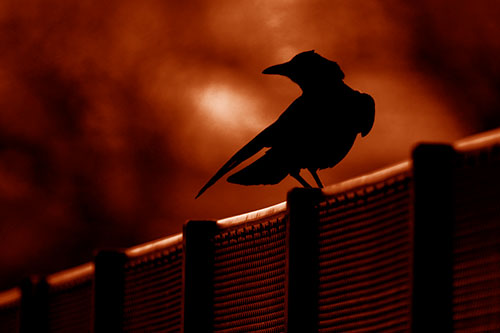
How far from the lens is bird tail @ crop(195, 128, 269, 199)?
8.64 feet

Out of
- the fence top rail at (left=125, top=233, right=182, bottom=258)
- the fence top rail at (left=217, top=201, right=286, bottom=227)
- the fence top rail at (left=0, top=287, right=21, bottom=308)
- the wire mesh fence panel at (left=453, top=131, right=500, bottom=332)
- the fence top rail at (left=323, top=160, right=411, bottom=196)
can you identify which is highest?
the fence top rail at (left=0, top=287, right=21, bottom=308)

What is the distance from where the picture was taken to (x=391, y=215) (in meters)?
1.90

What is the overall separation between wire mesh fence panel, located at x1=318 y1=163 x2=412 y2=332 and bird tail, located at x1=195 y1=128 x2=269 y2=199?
1.80 feet

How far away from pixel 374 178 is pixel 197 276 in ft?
2.85

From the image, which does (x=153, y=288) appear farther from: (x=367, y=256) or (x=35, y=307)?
(x=367, y=256)

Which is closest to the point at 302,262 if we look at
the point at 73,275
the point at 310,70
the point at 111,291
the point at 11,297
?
the point at 310,70

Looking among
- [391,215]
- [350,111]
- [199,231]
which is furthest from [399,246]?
[350,111]

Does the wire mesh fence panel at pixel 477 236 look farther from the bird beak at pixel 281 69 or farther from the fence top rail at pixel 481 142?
the bird beak at pixel 281 69

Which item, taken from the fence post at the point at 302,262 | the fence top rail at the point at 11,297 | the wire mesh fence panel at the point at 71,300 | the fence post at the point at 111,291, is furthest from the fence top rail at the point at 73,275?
the fence post at the point at 302,262

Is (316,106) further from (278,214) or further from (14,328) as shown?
(14,328)

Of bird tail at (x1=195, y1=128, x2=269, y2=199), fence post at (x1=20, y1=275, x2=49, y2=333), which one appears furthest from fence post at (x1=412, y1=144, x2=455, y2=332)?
fence post at (x1=20, y1=275, x2=49, y2=333)

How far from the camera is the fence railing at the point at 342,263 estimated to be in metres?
1.68

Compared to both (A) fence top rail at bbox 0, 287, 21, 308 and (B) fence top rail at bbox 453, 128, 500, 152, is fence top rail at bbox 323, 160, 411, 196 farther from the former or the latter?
(A) fence top rail at bbox 0, 287, 21, 308

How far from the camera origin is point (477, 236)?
1651mm
